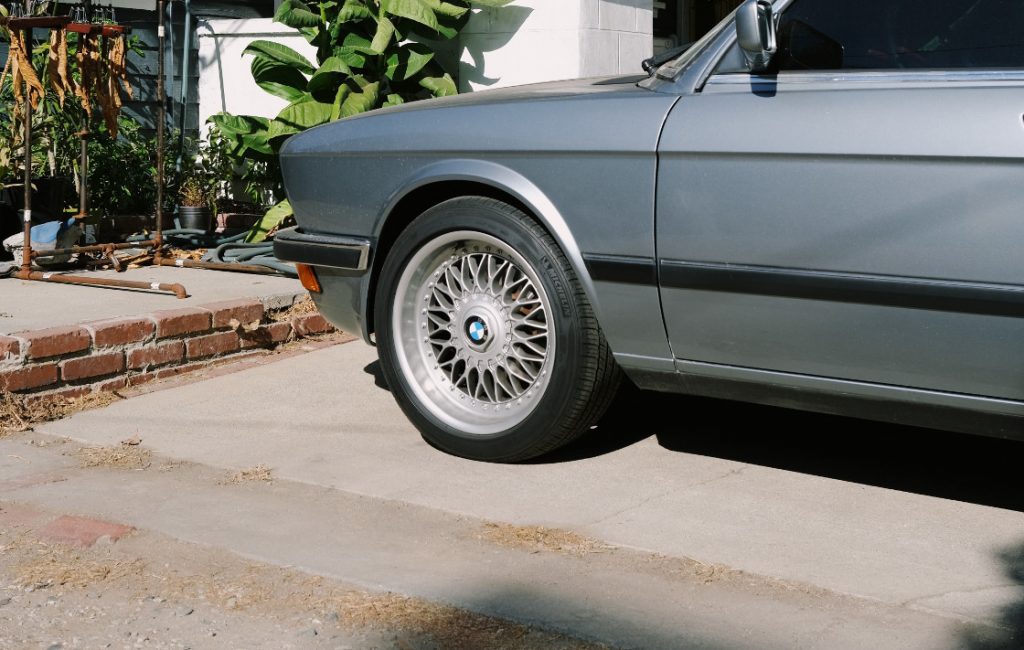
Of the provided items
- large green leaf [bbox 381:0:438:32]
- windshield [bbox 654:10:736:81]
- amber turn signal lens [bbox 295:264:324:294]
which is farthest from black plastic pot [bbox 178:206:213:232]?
windshield [bbox 654:10:736:81]

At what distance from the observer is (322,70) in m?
7.27

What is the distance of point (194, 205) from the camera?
27.9 ft

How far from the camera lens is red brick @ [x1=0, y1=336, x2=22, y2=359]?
15.4ft

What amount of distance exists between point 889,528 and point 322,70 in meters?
4.75

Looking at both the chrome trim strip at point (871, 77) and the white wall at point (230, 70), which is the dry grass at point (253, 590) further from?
the white wall at point (230, 70)

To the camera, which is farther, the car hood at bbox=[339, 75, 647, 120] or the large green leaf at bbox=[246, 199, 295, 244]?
the large green leaf at bbox=[246, 199, 295, 244]

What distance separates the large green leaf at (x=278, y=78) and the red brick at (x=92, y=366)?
297cm

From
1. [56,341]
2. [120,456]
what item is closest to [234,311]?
[56,341]

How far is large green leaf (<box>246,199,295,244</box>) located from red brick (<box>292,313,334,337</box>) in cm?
151

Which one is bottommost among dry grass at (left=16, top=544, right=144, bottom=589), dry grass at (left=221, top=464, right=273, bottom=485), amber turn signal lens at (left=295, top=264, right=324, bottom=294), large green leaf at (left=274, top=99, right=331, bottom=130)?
dry grass at (left=16, top=544, right=144, bottom=589)

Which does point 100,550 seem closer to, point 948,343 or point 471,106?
point 471,106

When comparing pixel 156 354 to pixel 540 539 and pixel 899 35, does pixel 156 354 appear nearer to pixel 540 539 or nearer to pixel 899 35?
pixel 540 539

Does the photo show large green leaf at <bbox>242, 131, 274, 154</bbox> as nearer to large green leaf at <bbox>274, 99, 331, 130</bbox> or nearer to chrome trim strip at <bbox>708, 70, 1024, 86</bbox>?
large green leaf at <bbox>274, 99, 331, 130</bbox>

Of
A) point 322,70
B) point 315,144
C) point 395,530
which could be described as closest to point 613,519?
point 395,530
